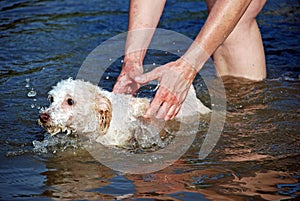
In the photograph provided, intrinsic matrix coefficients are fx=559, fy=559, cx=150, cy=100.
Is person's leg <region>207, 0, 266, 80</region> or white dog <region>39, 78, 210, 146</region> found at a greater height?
person's leg <region>207, 0, 266, 80</region>

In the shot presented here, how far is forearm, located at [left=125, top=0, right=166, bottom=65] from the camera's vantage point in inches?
172

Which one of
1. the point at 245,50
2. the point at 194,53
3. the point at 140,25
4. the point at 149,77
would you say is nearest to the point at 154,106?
the point at 149,77

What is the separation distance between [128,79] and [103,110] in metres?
0.52

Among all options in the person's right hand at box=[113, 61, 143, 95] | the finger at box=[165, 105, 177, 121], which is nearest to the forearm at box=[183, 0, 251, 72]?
the finger at box=[165, 105, 177, 121]

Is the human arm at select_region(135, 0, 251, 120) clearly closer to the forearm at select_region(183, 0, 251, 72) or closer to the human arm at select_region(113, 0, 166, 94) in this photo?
the forearm at select_region(183, 0, 251, 72)

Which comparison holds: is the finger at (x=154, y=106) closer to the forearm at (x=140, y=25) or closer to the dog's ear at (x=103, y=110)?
the dog's ear at (x=103, y=110)

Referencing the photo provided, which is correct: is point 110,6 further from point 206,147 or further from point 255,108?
point 206,147

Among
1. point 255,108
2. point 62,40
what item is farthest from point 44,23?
point 255,108

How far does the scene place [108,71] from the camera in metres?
5.53

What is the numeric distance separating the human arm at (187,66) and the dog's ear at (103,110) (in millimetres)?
267

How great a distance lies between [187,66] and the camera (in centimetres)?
376

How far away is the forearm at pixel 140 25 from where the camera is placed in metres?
4.36

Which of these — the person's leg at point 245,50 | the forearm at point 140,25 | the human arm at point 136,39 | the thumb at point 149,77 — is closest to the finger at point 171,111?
the thumb at point 149,77

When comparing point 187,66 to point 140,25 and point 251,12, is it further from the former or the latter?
point 251,12
